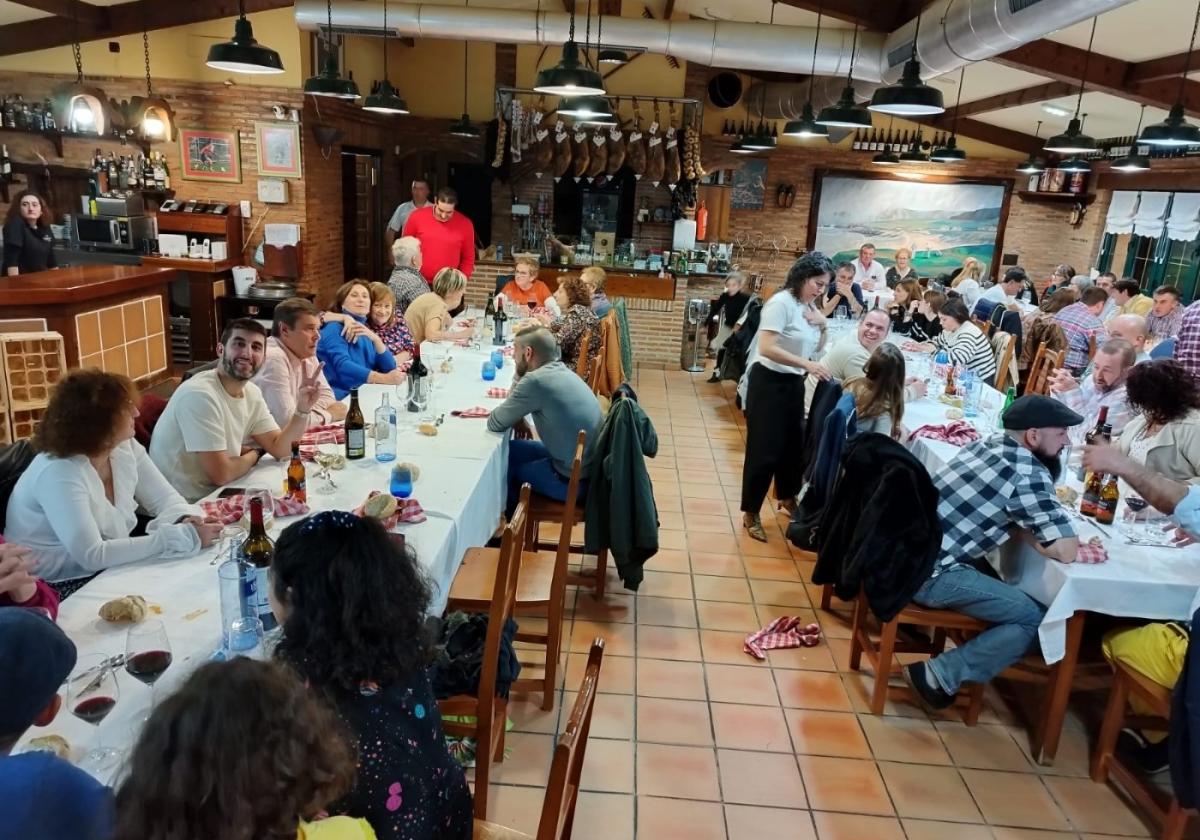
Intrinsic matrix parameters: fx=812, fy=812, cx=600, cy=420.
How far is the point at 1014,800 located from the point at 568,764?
2.36 meters

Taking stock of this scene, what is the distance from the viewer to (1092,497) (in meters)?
3.26

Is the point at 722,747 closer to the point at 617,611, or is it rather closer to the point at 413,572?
the point at 617,611

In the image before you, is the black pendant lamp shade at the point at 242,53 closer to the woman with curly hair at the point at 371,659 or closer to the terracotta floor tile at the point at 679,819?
the woman with curly hair at the point at 371,659

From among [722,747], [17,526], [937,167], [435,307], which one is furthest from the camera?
[937,167]

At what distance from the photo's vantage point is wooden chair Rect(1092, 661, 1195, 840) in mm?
2586

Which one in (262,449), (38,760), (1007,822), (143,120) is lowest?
(1007,822)

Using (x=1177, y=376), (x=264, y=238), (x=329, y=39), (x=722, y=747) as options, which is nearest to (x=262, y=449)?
(x=722, y=747)

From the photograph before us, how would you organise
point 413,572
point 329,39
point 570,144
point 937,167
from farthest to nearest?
point 937,167, point 570,144, point 329,39, point 413,572

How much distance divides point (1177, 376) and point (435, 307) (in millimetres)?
4560

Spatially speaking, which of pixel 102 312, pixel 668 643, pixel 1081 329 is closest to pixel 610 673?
pixel 668 643

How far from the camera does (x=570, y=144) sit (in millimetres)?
10703

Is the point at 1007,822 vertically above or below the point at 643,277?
below

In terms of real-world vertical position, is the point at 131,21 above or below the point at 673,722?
above

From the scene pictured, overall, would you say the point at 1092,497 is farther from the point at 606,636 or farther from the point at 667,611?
the point at 606,636
